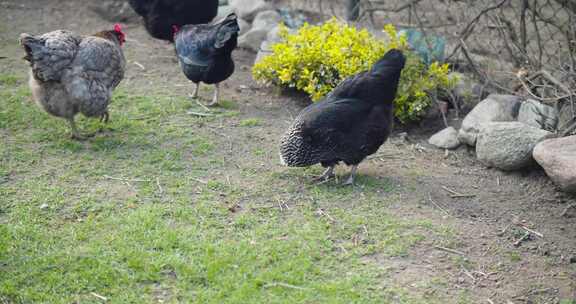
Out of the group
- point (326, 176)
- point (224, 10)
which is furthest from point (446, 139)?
point (224, 10)

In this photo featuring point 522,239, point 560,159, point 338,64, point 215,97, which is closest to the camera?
point 522,239

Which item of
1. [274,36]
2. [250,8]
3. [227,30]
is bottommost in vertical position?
[250,8]

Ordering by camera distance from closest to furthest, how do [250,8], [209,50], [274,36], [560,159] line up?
[560,159], [209,50], [274,36], [250,8]

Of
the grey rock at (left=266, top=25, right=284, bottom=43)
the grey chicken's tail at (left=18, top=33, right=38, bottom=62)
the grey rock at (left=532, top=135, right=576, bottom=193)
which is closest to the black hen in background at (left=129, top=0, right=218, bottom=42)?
the grey rock at (left=266, top=25, right=284, bottom=43)

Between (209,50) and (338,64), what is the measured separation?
4.57 feet

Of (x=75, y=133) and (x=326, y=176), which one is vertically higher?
(x=326, y=176)

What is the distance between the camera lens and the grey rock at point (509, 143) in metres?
6.18

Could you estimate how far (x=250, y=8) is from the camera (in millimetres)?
10219

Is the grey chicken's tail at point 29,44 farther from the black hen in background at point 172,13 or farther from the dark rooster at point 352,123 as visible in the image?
the black hen in background at point 172,13

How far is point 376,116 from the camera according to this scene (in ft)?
18.9

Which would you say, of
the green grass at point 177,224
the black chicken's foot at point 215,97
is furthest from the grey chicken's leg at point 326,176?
the black chicken's foot at point 215,97

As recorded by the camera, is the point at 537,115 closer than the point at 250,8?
Yes

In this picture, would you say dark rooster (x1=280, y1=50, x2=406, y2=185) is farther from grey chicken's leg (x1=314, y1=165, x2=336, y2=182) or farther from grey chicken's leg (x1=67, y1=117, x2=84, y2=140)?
grey chicken's leg (x1=67, y1=117, x2=84, y2=140)

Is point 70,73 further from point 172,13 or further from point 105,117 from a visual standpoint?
point 172,13
